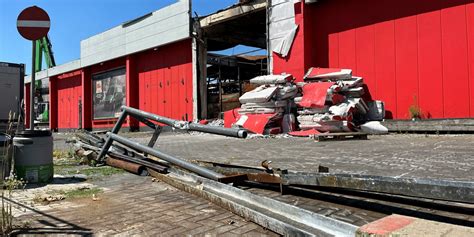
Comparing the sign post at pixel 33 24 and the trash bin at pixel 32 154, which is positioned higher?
the sign post at pixel 33 24

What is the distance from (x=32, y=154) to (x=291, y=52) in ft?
37.2

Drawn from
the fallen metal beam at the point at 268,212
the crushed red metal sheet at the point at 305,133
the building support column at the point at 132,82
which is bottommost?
the fallen metal beam at the point at 268,212

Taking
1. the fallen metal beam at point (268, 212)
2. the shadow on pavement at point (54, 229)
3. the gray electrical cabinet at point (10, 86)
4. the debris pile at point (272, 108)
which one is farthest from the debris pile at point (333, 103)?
the shadow on pavement at point (54, 229)

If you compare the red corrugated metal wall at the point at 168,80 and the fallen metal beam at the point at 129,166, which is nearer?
the fallen metal beam at the point at 129,166

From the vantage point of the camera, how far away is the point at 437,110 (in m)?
11.7

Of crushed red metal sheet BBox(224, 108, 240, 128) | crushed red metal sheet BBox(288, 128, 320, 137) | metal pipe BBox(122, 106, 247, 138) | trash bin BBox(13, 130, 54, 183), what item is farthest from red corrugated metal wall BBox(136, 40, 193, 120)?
trash bin BBox(13, 130, 54, 183)

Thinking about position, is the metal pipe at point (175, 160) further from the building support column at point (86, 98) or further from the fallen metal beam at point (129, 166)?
the building support column at point (86, 98)

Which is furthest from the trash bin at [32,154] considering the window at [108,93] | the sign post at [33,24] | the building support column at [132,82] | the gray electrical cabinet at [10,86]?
the window at [108,93]

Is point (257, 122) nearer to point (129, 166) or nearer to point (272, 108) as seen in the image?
point (272, 108)

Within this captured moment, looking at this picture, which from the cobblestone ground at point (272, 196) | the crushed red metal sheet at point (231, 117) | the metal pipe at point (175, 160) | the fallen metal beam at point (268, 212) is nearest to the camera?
the fallen metal beam at point (268, 212)

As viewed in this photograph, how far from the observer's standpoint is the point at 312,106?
1208 cm

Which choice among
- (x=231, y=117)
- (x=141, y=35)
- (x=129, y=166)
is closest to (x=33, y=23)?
(x=129, y=166)

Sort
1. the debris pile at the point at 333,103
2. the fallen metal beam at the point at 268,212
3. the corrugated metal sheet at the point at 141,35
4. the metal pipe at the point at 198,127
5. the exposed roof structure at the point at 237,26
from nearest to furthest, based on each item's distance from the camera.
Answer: the fallen metal beam at the point at 268,212, the metal pipe at the point at 198,127, the debris pile at the point at 333,103, the exposed roof structure at the point at 237,26, the corrugated metal sheet at the point at 141,35

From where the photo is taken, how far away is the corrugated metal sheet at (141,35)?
19.6m
